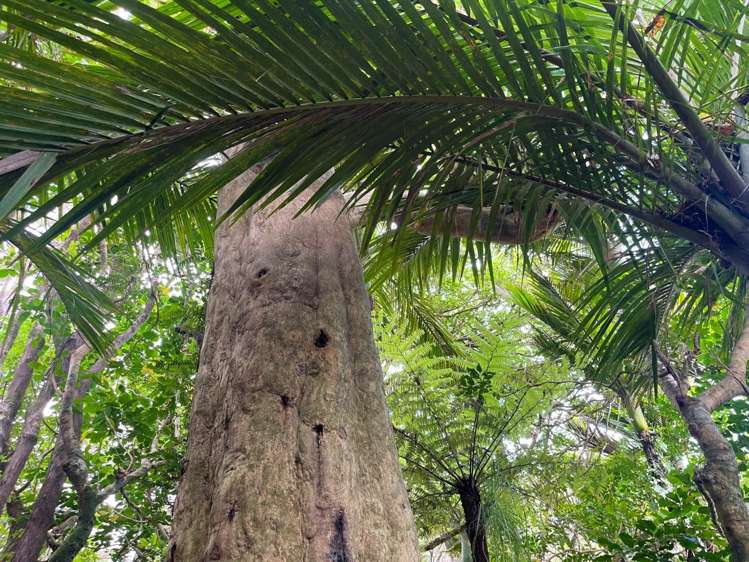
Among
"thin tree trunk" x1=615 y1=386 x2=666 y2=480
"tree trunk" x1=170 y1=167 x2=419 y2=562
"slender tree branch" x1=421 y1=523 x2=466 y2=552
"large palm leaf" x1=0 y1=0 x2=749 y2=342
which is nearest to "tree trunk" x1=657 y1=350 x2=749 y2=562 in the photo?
"thin tree trunk" x1=615 y1=386 x2=666 y2=480

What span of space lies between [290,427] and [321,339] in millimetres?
237

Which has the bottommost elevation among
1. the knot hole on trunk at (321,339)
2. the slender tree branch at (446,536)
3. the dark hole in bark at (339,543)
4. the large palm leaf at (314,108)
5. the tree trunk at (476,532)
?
the dark hole in bark at (339,543)

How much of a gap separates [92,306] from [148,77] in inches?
65.3

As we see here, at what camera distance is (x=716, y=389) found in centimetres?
350

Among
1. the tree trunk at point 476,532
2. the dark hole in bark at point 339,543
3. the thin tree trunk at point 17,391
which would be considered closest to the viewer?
the dark hole in bark at point 339,543

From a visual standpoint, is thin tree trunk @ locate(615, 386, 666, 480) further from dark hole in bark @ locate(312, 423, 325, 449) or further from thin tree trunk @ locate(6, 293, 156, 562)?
thin tree trunk @ locate(6, 293, 156, 562)

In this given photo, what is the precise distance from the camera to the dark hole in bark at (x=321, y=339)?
113 cm

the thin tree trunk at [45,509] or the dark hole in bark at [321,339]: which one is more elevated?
the thin tree trunk at [45,509]

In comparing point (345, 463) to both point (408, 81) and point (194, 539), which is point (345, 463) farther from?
point (408, 81)

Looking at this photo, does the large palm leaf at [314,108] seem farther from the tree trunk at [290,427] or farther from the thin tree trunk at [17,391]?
the thin tree trunk at [17,391]

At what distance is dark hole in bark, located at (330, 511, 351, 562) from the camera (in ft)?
2.62

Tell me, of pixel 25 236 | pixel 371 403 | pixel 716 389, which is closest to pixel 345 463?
pixel 371 403

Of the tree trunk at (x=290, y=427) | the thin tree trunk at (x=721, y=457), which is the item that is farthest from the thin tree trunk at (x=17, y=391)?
the thin tree trunk at (x=721, y=457)

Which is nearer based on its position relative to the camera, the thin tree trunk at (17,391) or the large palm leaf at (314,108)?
the large palm leaf at (314,108)
